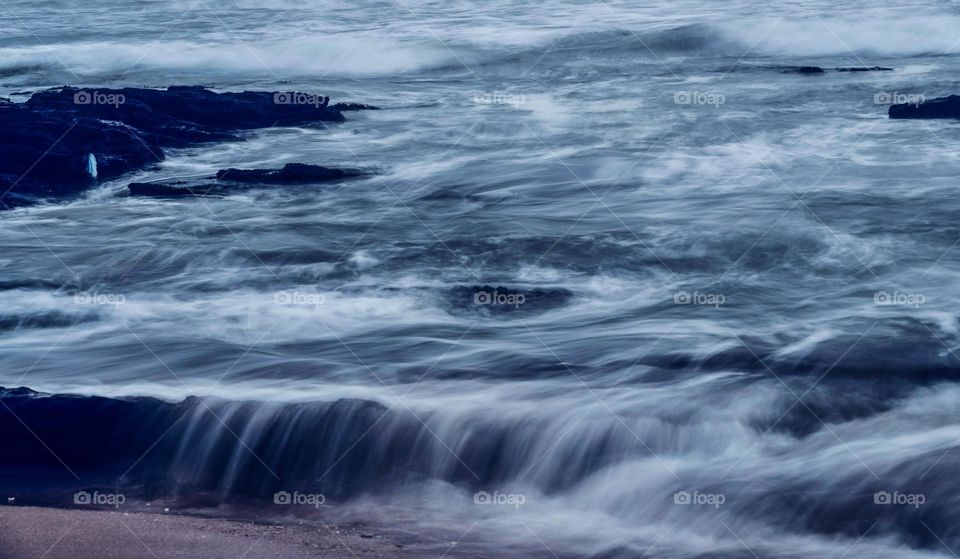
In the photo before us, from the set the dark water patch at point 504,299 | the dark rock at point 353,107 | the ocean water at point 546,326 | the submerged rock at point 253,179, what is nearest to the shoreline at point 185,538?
the ocean water at point 546,326

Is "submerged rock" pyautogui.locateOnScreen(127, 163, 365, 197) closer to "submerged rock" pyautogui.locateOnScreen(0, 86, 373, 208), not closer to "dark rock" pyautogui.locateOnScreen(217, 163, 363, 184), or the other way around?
"dark rock" pyautogui.locateOnScreen(217, 163, 363, 184)

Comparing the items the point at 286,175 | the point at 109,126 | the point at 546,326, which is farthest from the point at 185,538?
the point at 109,126

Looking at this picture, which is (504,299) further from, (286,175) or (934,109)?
(934,109)

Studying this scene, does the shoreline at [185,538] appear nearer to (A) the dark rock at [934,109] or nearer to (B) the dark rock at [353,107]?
(A) the dark rock at [934,109]

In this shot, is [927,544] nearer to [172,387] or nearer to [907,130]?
[172,387]

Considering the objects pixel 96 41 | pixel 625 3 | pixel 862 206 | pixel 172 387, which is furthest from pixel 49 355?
pixel 625 3
